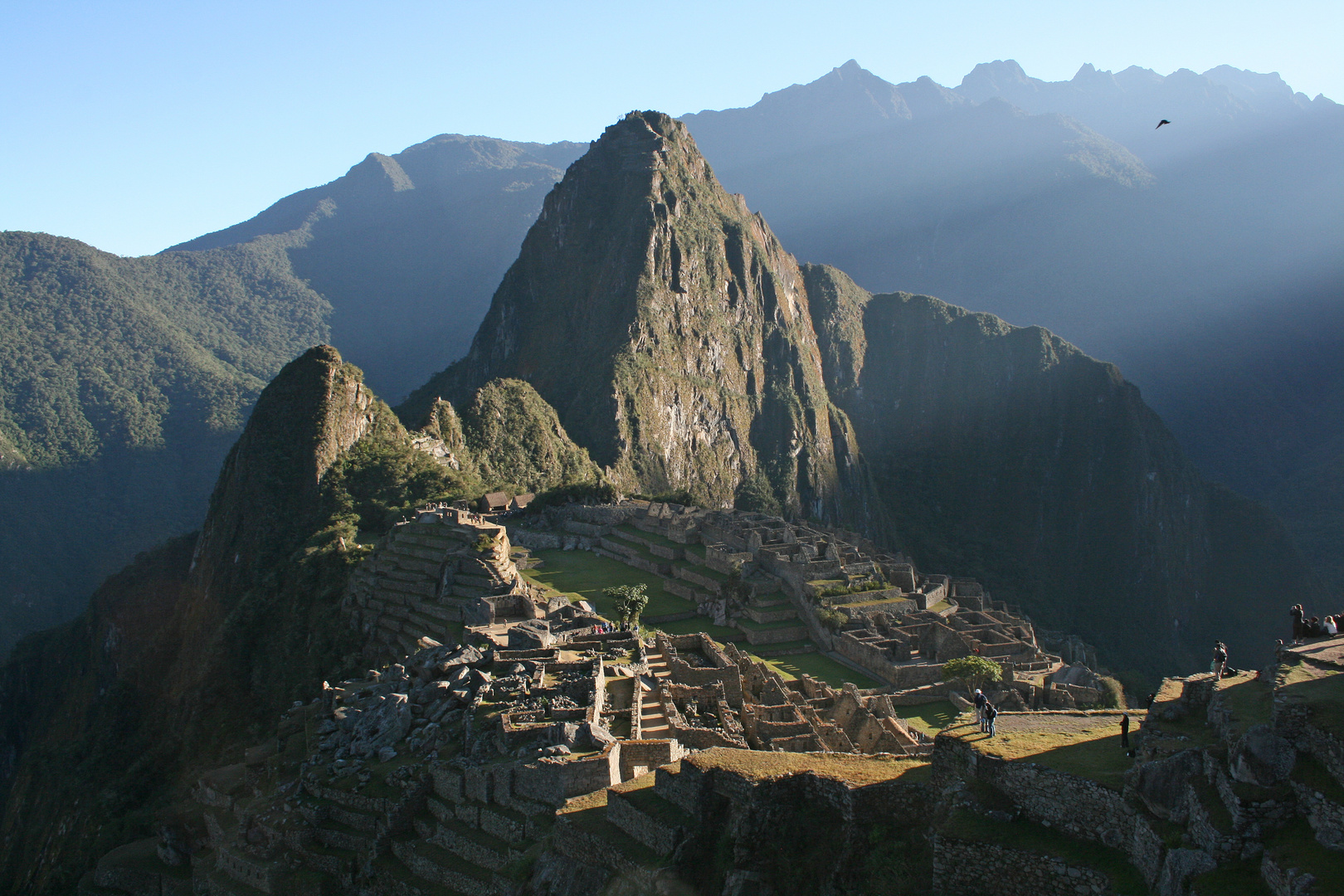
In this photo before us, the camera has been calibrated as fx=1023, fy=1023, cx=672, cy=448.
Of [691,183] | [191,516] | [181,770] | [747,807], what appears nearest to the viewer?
[747,807]


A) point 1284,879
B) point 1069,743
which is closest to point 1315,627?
point 1069,743

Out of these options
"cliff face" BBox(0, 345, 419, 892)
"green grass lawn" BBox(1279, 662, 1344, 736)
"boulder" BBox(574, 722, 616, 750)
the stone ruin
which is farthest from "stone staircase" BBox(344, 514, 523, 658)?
"green grass lawn" BBox(1279, 662, 1344, 736)

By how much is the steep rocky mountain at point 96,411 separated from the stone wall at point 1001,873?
12025cm

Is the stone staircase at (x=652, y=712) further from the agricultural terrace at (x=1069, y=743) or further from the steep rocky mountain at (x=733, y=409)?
the steep rocky mountain at (x=733, y=409)

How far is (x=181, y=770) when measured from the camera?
4519cm

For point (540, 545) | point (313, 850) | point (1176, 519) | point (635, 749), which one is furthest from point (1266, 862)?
point (1176, 519)

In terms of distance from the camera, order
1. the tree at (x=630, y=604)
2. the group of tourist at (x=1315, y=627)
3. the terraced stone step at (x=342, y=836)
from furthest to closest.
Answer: the tree at (x=630, y=604) → the terraced stone step at (x=342, y=836) → the group of tourist at (x=1315, y=627)

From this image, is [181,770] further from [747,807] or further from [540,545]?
[747,807]

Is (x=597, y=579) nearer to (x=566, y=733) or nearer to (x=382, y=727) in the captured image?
(x=382, y=727)

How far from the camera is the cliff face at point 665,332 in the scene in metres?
150

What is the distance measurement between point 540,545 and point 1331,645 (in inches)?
2204

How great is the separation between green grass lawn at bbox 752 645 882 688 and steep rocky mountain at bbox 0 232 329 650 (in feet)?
323

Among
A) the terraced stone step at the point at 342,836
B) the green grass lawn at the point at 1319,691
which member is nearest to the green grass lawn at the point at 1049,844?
the green grass lawn at the point at 1319,691

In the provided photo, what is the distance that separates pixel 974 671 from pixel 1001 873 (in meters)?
24.1
